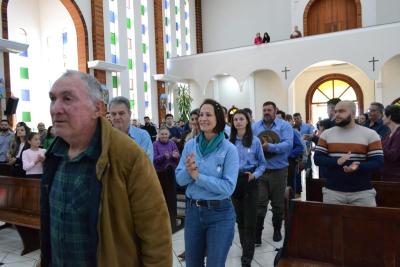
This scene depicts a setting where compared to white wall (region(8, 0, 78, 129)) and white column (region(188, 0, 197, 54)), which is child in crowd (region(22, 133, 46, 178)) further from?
white column (region(188, 0, 197, 54))

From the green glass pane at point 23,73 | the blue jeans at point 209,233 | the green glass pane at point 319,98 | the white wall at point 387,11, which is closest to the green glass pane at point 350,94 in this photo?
the green glass pane at point 319,98

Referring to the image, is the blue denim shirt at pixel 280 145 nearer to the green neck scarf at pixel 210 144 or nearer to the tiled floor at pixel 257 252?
the tiled floor at pixel 257 252

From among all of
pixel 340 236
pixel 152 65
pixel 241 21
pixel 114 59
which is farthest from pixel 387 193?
pixel 241 21

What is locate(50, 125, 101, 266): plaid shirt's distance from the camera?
4.76 ft

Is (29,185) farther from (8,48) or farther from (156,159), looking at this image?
(8,48)

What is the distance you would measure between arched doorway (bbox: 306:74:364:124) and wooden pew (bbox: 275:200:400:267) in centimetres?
1483

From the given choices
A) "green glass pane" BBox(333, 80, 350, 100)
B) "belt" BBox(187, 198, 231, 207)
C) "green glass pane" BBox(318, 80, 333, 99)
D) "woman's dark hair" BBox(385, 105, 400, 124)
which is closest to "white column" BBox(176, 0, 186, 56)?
"green glass pane" BBox(318, 80, 333, 99)

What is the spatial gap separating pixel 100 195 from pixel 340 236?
2.11 m

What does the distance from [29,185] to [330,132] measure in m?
3.65

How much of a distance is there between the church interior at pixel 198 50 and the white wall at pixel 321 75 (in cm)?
5

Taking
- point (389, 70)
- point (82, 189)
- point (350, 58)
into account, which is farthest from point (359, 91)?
point (82, 189)

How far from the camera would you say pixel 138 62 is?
16.1m

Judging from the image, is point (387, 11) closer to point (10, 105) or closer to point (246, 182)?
point (10, 105)

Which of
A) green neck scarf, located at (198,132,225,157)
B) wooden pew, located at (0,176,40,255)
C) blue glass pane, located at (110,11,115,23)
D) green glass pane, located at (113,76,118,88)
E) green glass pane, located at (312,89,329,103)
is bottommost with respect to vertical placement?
wooden pew, located at (0,176,40,255)
